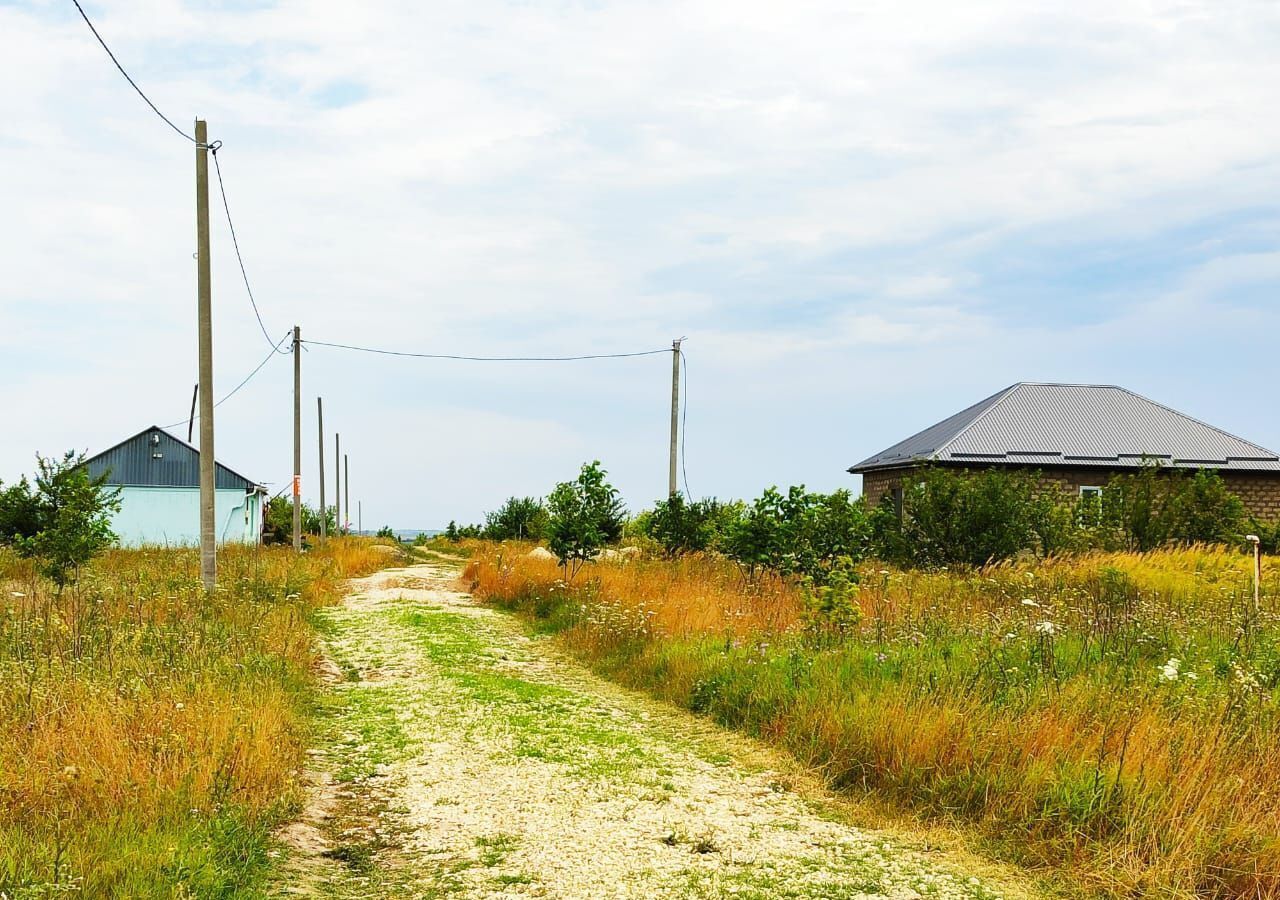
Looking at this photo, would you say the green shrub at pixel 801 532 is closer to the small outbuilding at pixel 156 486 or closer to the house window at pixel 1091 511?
the house window at pixel 1091 511

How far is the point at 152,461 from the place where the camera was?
41188mm

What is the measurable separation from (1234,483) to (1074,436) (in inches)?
183

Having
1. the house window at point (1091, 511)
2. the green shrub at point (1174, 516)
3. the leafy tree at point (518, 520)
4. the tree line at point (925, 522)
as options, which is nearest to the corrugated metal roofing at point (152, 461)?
the leafy tree at point (518, 520)

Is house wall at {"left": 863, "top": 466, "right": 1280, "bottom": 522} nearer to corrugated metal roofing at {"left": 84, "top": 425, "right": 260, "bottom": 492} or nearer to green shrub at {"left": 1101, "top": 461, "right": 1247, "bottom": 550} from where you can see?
green shrub at {"left": 1101, "top": 461, "right": 1247, "bottom": 550}

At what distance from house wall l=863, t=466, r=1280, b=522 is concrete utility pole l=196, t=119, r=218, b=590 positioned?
18.6 metres

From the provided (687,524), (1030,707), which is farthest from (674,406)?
(1030,707)

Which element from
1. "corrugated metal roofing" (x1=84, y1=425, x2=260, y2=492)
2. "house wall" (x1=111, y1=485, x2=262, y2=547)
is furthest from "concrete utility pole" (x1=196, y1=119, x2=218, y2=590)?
"corrugated metal roofing" (x1=84, y1=425, x2=260, y2=492)

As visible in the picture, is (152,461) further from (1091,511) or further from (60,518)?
(1091,511)

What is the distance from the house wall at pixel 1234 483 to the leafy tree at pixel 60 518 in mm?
19801

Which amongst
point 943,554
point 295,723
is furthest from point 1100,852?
point 943,554

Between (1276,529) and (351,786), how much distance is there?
25.0m

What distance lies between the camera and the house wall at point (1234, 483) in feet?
94.5

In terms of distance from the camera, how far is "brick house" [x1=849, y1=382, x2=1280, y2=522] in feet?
94.7

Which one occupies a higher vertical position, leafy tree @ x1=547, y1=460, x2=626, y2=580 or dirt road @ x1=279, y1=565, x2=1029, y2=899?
leafy tree @ x1=547, y1=460, x2=626, y2=580
